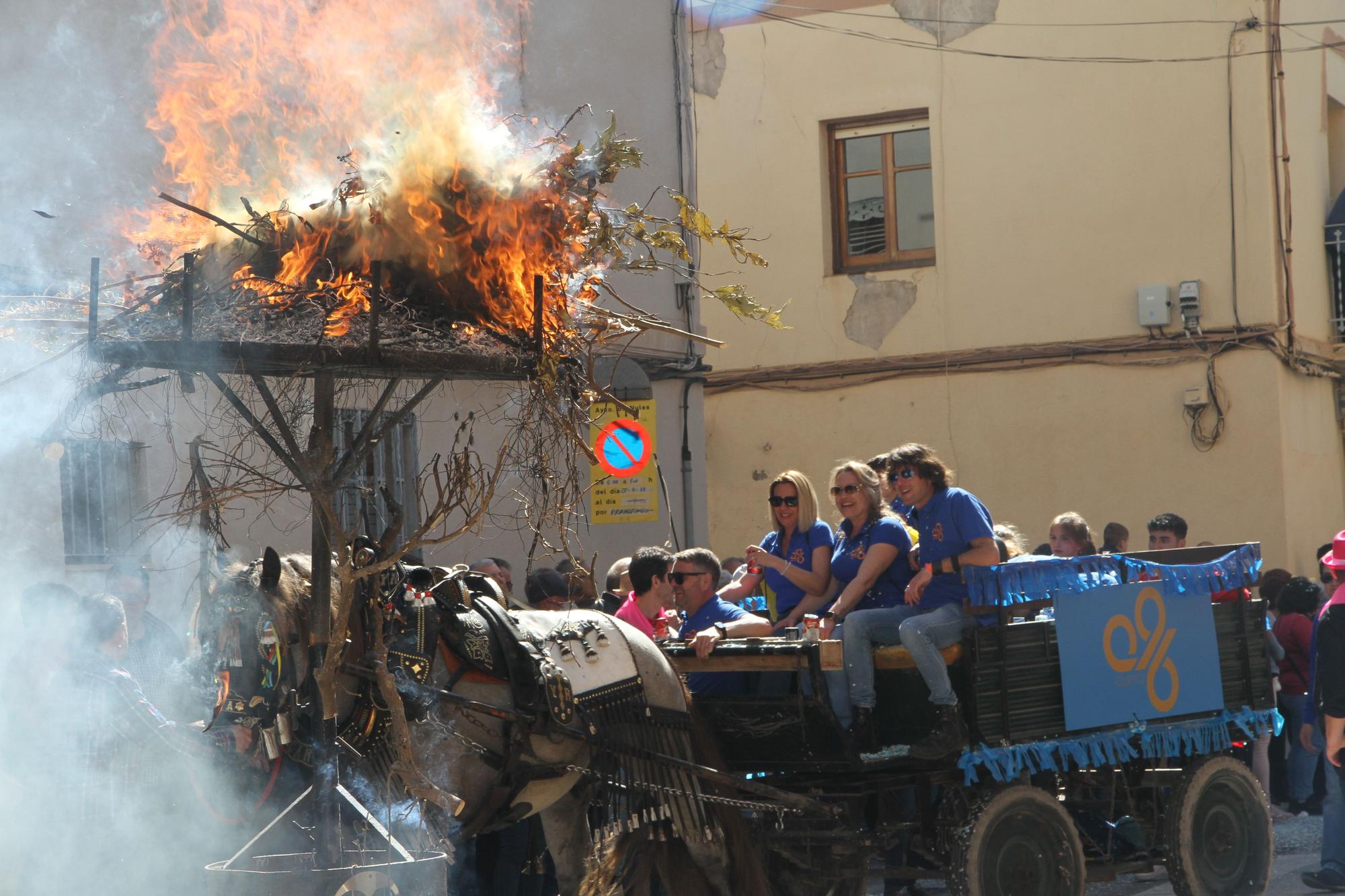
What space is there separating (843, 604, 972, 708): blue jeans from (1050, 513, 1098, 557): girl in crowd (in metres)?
2.62

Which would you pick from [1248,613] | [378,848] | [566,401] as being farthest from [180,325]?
[1248,613]

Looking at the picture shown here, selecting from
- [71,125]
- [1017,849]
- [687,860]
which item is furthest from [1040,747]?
[71,125]

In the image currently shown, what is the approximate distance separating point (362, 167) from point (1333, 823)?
18.7 feet

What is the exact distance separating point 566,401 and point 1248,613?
4053mm

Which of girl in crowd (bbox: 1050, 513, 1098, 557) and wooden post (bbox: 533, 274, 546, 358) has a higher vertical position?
wooden post (bbox: 533, 274, 546, 358)

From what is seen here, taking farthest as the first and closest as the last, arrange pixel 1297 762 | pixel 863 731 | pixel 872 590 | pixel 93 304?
pixel 1297 762
pixel 872 590
pixel 863 731
pixel 93 304

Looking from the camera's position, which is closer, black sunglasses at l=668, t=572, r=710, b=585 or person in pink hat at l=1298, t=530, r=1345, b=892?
black sunglasses at l=668, t=572, r=710, b=585

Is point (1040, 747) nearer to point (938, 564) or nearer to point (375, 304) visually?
point (938, 564)

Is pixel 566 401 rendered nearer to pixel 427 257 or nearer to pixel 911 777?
pixel 427 257

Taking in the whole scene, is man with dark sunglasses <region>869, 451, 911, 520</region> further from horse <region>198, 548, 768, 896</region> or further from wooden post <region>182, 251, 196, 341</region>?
wooden post <region>182, 251, 196, 341</region>

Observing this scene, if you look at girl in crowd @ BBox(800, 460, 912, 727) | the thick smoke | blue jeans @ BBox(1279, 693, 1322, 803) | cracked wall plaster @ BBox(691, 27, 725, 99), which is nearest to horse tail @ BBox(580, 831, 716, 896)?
girl in crowd @ BBox(800, 460, 912, 727)

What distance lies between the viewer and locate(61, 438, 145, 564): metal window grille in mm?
7133

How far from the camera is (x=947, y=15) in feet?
50.0

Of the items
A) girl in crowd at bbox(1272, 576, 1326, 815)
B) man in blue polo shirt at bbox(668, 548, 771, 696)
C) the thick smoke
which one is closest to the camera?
man in blue polo shirt at bbox(668, 548, 771, 696)
